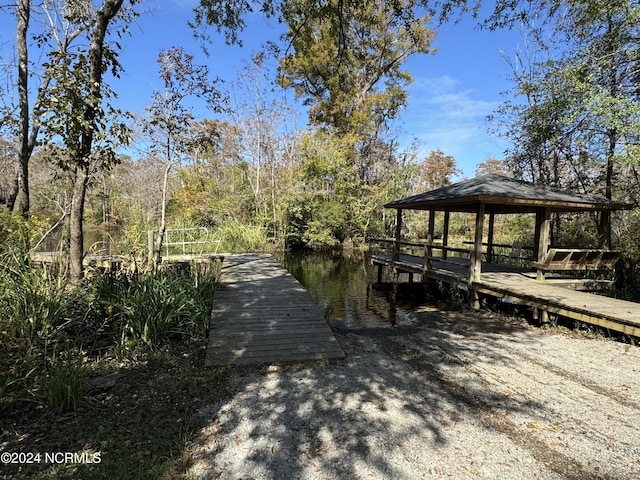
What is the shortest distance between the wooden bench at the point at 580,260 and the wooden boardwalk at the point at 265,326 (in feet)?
16.7

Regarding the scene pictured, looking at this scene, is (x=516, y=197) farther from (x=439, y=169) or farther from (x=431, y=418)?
(x=439, y=169)

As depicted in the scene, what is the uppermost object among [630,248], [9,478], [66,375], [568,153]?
[568,153]

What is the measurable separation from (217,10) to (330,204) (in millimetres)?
12670

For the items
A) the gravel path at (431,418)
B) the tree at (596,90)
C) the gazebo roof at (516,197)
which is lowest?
the gravel path at (431,418)

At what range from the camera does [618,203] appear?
734cm

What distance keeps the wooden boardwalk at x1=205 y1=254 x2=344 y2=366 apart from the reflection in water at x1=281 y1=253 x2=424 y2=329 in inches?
67.9

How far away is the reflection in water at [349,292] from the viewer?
7625 millimetres

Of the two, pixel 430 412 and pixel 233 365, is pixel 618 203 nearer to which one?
pixel 430 412

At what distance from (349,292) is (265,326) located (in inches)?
232

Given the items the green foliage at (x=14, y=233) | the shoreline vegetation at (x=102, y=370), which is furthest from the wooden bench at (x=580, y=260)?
the green foliage at (x=14, y=233)

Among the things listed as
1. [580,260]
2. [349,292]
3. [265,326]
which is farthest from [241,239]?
[580,260]

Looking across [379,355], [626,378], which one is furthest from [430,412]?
[626,378]

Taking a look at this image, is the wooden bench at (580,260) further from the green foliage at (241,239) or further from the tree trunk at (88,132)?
the green foliage at (241,239)

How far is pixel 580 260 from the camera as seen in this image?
22.6 feet
